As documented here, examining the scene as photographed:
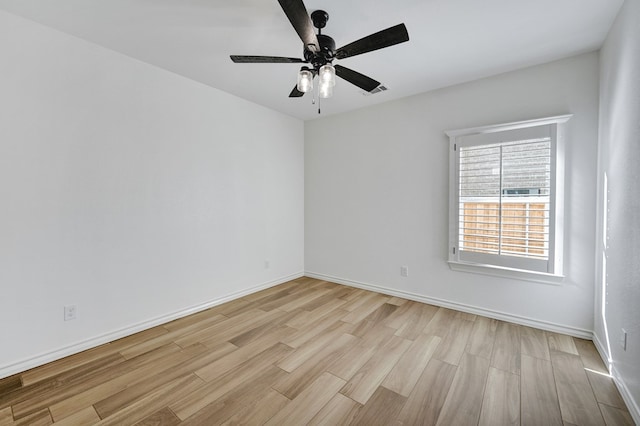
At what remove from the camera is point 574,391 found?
1.87 metres

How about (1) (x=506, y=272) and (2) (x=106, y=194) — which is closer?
(2) (x=106, y=194)

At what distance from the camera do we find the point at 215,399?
5.90 feet

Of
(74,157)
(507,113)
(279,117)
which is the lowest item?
(74,157)

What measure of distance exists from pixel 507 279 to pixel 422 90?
2415mm

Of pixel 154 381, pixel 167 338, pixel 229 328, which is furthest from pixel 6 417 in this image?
pixel 229 328

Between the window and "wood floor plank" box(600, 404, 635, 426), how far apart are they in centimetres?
120

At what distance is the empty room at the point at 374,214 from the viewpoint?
182cm

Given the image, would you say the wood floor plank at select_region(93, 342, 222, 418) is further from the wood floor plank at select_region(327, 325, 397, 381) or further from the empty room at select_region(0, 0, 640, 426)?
the wood floor plank at select_region(327, 325, 397, 381)

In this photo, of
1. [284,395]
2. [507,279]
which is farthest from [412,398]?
[507,279]

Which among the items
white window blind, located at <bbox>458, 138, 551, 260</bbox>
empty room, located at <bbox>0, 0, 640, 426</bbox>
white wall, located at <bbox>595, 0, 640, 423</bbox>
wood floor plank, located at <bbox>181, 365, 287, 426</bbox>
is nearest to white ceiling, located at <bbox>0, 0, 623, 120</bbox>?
empty room, located at <bbox>0, 0, 640, 426</bbox>

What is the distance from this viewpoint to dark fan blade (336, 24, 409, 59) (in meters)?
1.60

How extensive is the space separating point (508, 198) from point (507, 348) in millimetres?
1459

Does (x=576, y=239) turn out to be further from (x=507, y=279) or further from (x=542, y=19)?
(x=542, y=19)

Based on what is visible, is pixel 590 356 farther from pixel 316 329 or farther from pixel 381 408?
pixel 316 329
